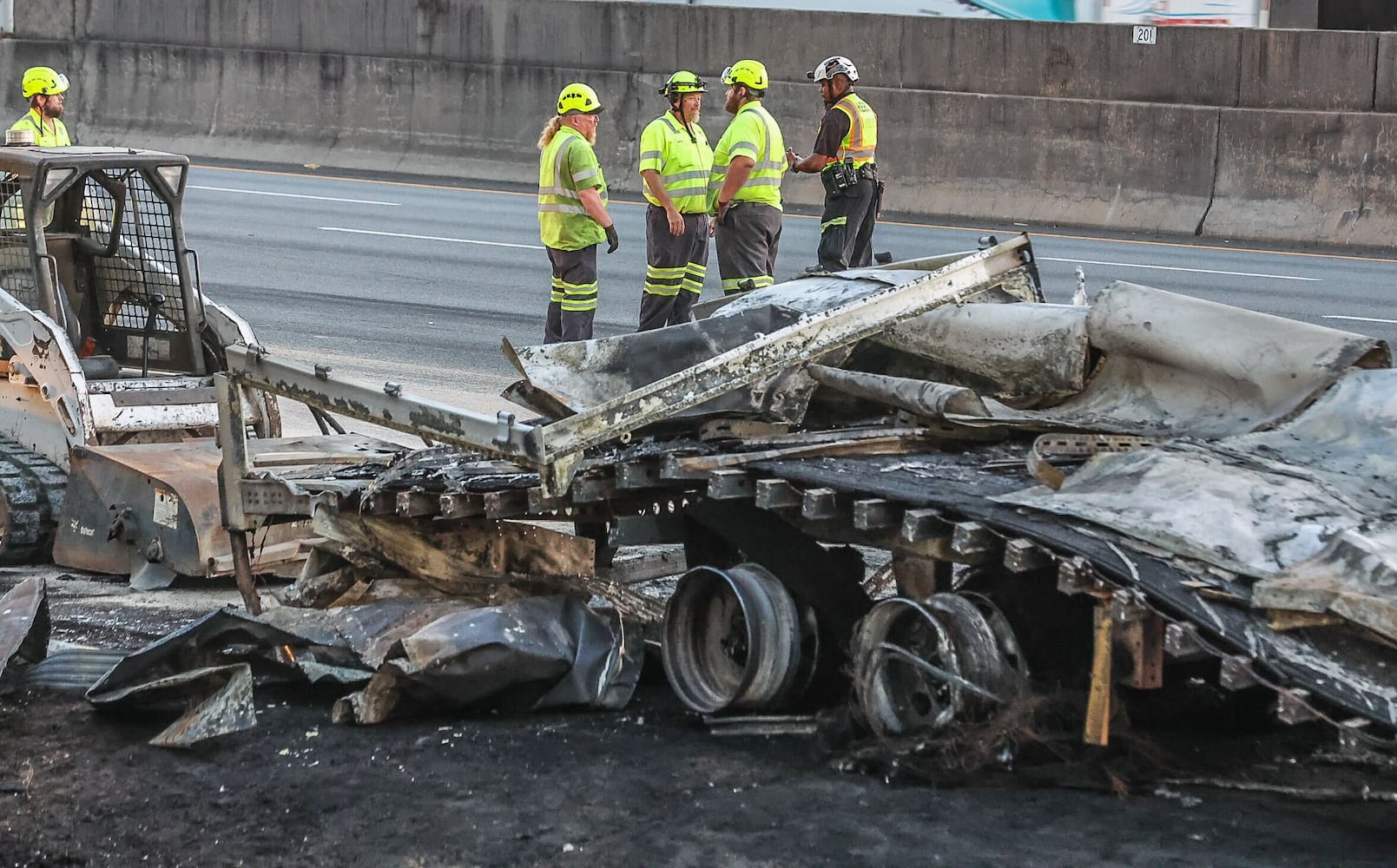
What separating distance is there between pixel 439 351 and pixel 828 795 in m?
7.93

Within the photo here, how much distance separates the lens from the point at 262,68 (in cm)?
2270

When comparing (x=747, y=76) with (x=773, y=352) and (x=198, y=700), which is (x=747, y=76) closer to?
(x=773, y=352)

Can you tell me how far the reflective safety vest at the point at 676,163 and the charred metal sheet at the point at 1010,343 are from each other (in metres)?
5.28

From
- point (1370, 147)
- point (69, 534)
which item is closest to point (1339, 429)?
point (69, 534)

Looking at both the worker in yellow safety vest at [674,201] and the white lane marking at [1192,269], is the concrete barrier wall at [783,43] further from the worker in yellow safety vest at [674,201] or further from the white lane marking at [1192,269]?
the worker in yellow safety vest at [674,201]

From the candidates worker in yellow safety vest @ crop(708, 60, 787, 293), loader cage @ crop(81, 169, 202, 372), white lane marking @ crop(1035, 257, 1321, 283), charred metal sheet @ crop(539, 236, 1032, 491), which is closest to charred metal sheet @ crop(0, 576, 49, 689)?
charred metal sheet @ crop(539, 236, 1032, 491)

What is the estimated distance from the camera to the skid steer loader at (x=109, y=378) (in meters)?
8.09

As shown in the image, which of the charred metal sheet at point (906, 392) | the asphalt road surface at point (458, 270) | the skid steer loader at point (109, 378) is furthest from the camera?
the asphalt road surface at point (458, 270)

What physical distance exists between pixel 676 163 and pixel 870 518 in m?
6.91

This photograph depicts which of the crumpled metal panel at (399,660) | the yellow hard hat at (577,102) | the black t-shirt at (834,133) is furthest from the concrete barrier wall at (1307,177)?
the crumpled metal panel at (399,660)

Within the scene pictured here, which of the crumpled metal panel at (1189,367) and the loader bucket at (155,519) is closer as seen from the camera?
the crumpled metal panel at (1189,367)

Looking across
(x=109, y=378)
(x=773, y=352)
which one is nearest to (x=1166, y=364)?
(x=773, y=352)

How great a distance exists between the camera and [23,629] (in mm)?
6422

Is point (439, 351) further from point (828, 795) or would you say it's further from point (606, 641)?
point (828, 795)
